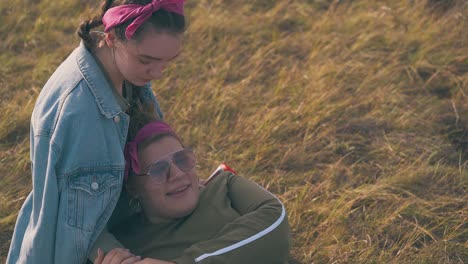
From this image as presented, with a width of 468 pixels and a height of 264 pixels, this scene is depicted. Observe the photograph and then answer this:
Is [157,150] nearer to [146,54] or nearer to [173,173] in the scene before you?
[173,173]

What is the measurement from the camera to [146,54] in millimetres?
2988

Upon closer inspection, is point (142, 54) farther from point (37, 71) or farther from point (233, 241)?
point (37, 71)

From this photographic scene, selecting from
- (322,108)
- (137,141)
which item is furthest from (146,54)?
(322,108)

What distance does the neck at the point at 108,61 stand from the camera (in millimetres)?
3135

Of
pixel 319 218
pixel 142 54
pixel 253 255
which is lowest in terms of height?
pixel 319 218

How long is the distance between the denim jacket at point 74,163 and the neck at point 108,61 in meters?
0.06

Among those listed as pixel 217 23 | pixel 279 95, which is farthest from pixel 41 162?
pixel 217 23

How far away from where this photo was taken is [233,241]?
305cm

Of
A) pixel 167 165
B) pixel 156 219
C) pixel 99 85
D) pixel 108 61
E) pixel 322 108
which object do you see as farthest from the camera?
pixel 322 108

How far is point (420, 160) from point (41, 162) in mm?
2550

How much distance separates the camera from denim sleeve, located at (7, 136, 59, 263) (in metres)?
2.95

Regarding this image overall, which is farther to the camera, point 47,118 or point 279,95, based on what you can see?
point 279,95

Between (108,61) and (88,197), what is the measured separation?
0.62m

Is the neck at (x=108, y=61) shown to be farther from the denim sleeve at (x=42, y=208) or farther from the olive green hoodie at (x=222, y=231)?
the olive green hoodie at (x=222, y=231)
